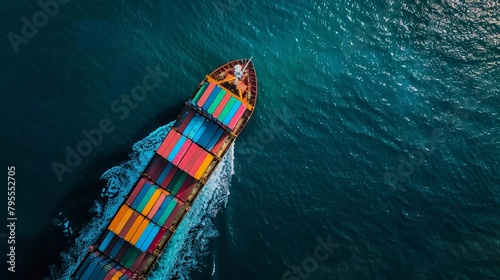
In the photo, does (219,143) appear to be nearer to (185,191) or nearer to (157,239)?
(185,191)

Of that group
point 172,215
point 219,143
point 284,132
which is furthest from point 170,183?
point 284,132

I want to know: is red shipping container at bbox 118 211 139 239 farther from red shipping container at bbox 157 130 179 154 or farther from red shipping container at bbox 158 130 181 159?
red shipping container at bbox 157 130 179 154

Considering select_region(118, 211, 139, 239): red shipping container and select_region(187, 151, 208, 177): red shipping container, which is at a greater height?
select_region(187, 151, 208, 177): red shipping container

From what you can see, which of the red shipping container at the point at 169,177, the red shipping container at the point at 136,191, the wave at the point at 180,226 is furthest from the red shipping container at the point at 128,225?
the red shipping container at the point at 169,177

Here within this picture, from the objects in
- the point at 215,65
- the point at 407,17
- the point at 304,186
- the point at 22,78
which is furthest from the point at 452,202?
the point at 22,78

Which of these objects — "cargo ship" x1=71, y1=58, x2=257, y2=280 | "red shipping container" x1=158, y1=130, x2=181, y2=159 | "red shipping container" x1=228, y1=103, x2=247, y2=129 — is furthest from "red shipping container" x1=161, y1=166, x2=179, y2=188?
"red shipping container" x1=228, y1=103, x2=247, y2=129

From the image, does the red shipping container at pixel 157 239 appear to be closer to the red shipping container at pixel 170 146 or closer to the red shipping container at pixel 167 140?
the red shipping container at pixel 170 146
